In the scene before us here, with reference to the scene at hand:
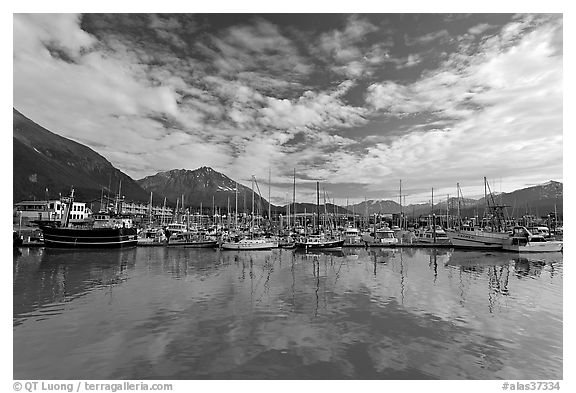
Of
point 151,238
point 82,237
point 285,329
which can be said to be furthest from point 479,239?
point 82,237

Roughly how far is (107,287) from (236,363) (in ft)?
50.0

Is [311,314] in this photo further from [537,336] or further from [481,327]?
[537,336]

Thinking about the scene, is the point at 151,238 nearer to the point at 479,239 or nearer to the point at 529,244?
the point at 479,239

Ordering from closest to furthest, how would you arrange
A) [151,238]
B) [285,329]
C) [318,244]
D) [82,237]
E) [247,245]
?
[285,329] < [247,245] < [82,237] < [318,244] < [151,238]

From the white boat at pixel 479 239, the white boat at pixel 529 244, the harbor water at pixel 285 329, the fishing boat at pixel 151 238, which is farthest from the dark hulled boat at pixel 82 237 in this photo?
the white boat at pixel 529 244

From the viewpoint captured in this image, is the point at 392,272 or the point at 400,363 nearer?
the point at 400,363

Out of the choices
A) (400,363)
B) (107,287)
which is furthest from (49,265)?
(400,363)

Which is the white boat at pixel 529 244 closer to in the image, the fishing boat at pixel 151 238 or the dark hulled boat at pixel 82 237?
the fishing boat at pixel 151 238

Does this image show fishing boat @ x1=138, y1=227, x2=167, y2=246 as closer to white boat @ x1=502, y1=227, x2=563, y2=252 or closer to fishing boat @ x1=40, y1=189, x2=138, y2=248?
fishing boat @ x1=40, y1=189, x2=138, y2=248

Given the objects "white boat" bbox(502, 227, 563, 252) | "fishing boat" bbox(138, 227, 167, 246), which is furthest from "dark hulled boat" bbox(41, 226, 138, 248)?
"white boat" bbox(502, 227, 563, 252)

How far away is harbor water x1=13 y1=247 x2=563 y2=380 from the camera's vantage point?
909 centimetres

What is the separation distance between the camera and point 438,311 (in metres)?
15.1

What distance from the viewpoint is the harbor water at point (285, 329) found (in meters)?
9.09

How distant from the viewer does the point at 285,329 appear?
12.2 metres
